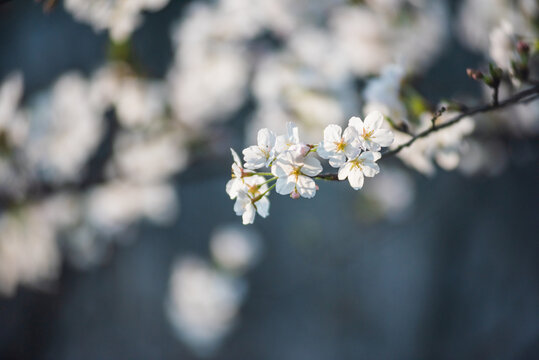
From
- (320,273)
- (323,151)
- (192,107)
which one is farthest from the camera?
(320,273)

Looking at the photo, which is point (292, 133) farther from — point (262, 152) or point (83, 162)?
point (83, 162)

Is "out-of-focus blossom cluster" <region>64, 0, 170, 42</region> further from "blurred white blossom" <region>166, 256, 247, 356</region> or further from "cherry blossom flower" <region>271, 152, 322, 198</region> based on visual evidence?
"blurred white blossom" <region>166, 256, 247, 356</region>

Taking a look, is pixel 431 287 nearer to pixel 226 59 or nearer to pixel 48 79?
pixel 226 59

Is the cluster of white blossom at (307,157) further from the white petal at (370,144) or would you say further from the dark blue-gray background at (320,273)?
the dark blue-gray background at (320,273)

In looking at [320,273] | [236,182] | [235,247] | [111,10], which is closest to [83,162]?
[235,247]

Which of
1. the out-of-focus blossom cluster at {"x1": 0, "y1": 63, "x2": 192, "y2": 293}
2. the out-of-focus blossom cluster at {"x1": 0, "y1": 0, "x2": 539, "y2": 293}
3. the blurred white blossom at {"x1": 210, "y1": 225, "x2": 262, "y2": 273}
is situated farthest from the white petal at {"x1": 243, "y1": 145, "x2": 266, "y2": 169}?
the blurred white blossom at {"x1": 210, "y1": 225, "x2": 262, "y2": 273}

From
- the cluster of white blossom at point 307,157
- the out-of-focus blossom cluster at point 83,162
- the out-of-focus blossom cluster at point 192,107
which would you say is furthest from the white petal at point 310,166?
the out-of-focus blossom cluster at point 83,162
